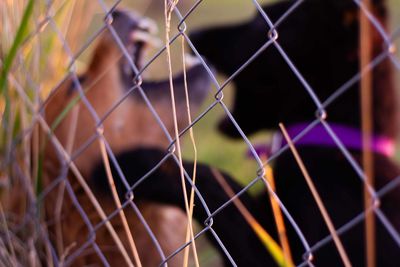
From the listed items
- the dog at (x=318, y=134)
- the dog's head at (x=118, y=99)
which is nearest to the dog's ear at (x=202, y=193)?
the dog at (x=318, y=134)

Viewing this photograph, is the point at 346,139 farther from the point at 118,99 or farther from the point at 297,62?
the point at 118,99

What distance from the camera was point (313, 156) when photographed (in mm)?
1873

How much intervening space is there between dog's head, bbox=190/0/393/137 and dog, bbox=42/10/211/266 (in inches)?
7.6

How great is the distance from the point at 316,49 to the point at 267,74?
21cm

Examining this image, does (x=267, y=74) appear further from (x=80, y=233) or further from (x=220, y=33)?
(x=80, y=233)

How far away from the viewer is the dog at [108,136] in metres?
1.94

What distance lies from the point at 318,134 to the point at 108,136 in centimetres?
73

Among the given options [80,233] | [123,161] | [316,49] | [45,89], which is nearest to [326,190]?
[316,49]

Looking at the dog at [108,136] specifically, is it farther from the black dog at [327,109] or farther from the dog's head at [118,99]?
the black dog at [327,109]

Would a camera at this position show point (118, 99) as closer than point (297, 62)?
No

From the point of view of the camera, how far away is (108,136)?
212cm

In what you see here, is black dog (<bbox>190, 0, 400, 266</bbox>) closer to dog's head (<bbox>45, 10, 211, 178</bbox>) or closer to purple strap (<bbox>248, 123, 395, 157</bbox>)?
purple strap (<bbox>248, 123, 395, 157</bbox>)

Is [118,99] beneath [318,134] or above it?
above

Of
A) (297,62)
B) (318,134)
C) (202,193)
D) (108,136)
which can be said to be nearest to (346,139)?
(318,134)
